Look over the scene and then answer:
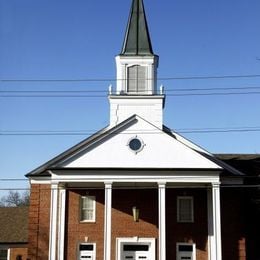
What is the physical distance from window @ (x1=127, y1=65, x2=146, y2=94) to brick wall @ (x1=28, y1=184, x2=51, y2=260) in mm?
8296

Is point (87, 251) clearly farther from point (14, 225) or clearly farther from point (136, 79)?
point (14, 225)

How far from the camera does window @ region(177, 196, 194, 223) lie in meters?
30.5

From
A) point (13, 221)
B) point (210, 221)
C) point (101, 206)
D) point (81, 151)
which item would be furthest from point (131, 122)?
point (13, 221)

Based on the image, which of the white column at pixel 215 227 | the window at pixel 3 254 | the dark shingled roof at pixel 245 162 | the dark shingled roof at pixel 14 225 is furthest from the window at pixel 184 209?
the window at pixel 3 254

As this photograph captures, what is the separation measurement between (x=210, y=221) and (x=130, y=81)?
10172 millimetres

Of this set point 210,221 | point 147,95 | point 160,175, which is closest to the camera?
point 160,175

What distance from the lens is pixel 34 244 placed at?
1184 inches

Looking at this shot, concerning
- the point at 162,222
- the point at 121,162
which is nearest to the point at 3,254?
the point at 121,162

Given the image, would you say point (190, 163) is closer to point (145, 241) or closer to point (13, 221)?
point (145, 241)

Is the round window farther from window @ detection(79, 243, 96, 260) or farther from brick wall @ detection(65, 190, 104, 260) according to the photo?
window @ detection(79, 243, 96, 260)

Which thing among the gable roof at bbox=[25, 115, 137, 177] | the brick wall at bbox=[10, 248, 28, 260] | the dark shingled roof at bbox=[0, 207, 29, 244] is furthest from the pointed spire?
the brick wall at bbox=[10, 248, 28, 260]

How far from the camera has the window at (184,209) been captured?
30.5m

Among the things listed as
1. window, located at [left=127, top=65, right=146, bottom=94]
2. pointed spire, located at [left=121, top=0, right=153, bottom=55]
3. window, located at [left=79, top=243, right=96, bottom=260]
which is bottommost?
window, located at [left=79, top=243, right=96, bottom=260]

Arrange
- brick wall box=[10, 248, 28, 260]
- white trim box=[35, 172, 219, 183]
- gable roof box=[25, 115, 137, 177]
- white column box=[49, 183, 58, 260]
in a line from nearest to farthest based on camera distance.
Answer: white column box=[49, 183, 58, 260], white trim box=[35, 172, 219, 183], gable roof box=[25, 115, 137, 177], brick wall box=[10, 248, 28, 260]
